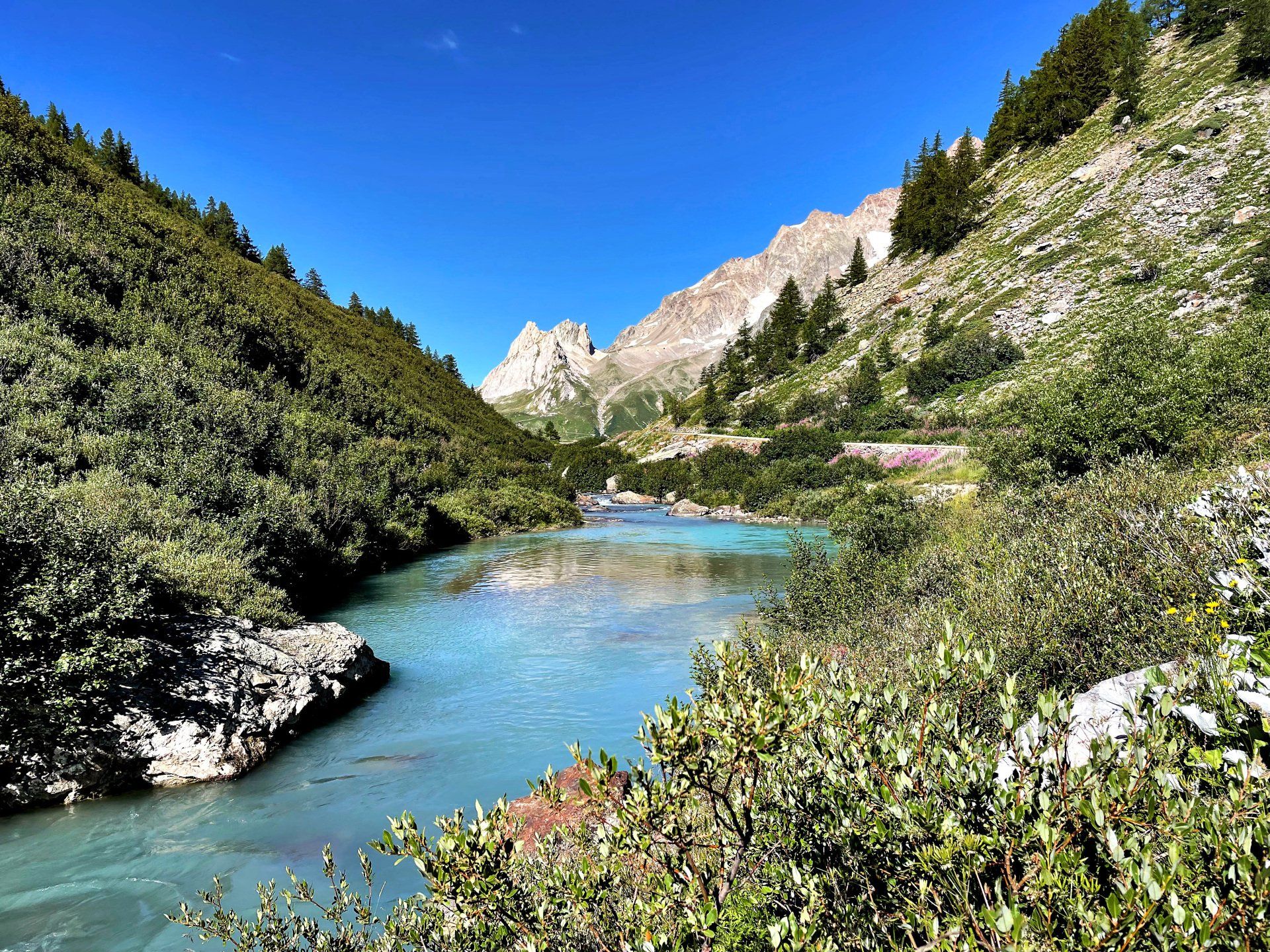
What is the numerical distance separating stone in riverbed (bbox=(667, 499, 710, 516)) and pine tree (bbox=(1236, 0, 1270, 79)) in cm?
7048

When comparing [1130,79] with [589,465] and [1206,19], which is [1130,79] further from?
[589,465]

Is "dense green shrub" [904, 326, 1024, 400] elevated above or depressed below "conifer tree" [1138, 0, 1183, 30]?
Answer: below

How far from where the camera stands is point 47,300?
27.1 meters

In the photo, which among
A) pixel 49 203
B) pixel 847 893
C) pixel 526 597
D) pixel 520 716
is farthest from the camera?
pixel 49 203

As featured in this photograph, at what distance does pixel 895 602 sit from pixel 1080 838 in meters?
11.1

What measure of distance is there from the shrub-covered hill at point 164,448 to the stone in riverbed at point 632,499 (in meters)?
20.7

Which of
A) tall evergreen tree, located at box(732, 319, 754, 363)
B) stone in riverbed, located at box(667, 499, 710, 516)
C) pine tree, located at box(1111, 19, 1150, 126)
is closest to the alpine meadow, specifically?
stone in riverbed, located at box(667, 499, 710, 516)

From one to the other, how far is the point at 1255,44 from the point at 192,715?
316 ft

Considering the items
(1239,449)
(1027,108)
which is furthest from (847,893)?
(1027,108)

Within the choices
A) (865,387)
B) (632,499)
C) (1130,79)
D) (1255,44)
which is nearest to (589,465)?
(632,499)

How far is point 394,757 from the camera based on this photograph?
37.9ft

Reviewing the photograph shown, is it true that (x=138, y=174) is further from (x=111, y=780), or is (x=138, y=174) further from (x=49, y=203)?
(x=111, y=780)

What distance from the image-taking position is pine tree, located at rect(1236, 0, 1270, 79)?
57.6 meters

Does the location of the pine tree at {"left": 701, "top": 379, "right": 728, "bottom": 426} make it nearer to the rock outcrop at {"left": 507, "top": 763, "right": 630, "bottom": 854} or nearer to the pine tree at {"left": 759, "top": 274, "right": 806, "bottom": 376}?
the pine tree at {"left": 759, "top": 274, "right": 806, "bottom": 376}
